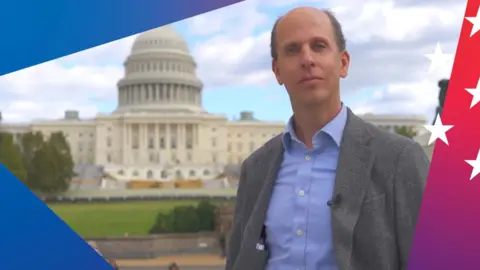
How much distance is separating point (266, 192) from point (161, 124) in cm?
8435

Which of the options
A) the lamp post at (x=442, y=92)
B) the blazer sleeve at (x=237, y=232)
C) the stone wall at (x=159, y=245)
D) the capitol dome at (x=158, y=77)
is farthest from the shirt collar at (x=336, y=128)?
the capitol dome at (x=158, y=77)

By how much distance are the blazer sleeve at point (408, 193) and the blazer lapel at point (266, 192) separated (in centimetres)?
45

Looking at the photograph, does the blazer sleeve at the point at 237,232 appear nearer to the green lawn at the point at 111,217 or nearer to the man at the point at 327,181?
the man at the point at 327,181

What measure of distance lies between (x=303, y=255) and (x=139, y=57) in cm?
8964

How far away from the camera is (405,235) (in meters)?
1.93

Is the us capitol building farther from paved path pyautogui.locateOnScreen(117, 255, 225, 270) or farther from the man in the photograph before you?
the man

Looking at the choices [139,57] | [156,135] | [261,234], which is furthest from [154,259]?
[139,57]

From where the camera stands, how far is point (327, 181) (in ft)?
6.73

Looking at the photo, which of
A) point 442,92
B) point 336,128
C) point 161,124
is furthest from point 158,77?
point 336,128

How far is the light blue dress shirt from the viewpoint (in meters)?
2.00

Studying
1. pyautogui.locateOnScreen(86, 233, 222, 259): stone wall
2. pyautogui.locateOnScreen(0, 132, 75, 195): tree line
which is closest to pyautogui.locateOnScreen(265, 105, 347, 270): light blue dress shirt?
pyautogui.locateOnScreen(86, 233, 222, 259): stone wall

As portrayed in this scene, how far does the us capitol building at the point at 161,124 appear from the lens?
85.4 metres

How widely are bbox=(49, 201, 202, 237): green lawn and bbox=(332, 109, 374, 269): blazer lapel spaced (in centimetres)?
2484

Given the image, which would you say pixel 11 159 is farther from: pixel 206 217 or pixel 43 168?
pixel 206 217
